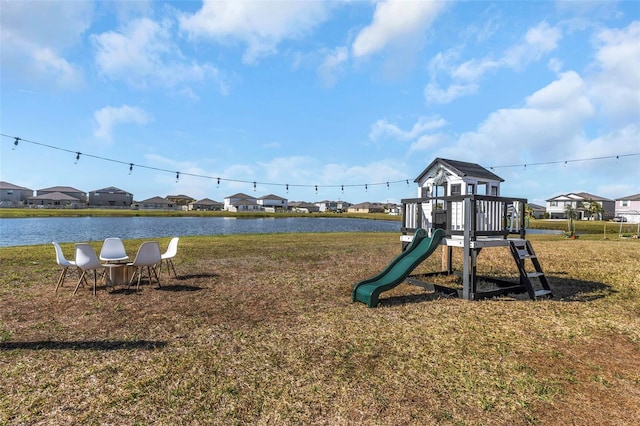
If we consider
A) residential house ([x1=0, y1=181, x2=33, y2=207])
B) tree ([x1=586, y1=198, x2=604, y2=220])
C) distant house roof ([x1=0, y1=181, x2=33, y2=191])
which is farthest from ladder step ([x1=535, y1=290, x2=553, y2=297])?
distant house roof ([x1=0, y1=181, x2=33, y2=191])

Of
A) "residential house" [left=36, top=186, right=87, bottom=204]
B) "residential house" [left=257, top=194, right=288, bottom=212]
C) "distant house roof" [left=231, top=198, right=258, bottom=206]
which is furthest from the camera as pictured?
"residential house" [left=257, top=194, right=288, bottom=212]

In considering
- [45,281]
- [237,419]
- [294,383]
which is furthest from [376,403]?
[45,281]

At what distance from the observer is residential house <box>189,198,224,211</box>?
12712 centimetres

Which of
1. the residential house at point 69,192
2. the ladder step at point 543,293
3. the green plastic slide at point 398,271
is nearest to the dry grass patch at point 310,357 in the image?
the ladder step at point 543,293

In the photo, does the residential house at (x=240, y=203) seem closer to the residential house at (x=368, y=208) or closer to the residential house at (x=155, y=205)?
the residential house at (x=155, y=205)

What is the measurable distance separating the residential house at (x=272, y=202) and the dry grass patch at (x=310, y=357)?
423ft

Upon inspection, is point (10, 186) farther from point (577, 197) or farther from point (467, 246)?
point (577, 197)

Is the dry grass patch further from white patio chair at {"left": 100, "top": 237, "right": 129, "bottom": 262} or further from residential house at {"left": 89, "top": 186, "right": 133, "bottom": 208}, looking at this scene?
residential house at {"left": 89, "top": 186, "right": 133, "bottom": 208}

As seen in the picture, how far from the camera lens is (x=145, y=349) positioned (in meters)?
4.77

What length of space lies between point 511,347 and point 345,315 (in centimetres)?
268

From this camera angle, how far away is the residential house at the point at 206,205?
417 ft

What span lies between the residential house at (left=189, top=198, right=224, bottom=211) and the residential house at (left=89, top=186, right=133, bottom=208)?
20.7m

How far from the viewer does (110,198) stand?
382 feet

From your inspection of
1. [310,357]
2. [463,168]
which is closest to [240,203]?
[463,168]
